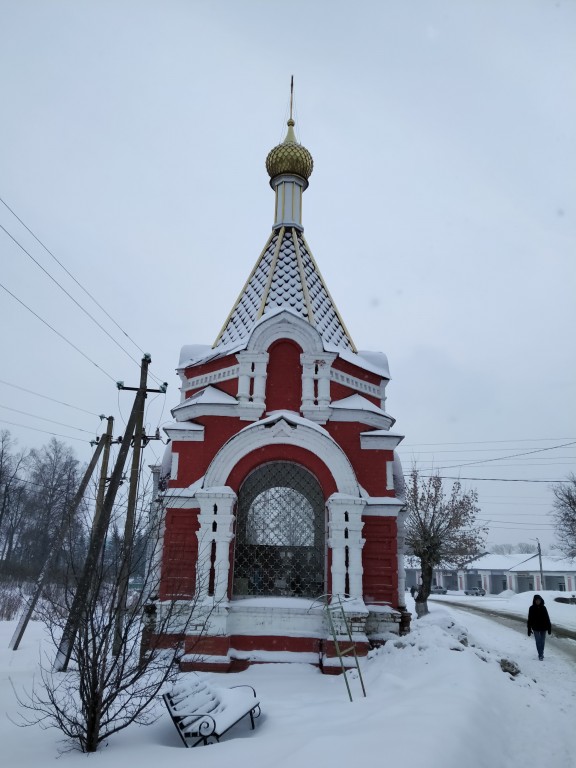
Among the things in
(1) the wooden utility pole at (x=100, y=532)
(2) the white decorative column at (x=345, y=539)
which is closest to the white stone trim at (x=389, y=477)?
(2) the white decorative column at (x=345, y=539)

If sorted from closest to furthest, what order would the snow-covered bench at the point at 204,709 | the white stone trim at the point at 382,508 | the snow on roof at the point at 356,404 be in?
1. the snow-covered bench at the point at 204,709
2. the white stone trim at the point at 382,508
3. the snow on roof at the point at 356,404

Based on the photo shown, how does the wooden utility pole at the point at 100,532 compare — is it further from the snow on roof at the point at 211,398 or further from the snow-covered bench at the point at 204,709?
the snow-covered bench at the point at 204,709

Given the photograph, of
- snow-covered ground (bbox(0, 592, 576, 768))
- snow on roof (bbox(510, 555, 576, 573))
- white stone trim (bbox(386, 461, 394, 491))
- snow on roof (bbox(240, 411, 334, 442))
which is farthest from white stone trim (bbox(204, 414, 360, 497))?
snow on roof (bbox(510, 555, 576, 573))

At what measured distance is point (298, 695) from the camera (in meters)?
7.32

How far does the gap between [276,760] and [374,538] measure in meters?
5.80

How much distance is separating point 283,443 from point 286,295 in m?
Result: 3.50

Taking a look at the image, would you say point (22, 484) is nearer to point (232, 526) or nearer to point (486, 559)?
point (232, 526)

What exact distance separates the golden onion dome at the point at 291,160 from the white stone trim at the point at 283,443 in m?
6.96

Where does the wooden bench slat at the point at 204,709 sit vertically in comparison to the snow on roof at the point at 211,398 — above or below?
below

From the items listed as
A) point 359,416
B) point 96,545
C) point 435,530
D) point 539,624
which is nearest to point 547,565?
point 435,530

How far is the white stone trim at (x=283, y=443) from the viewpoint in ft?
31.3

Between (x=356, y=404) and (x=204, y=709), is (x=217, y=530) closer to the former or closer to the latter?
(x=356, y=404)

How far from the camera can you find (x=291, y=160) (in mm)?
13750

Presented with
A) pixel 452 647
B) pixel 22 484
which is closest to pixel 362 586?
pixel 452 647
